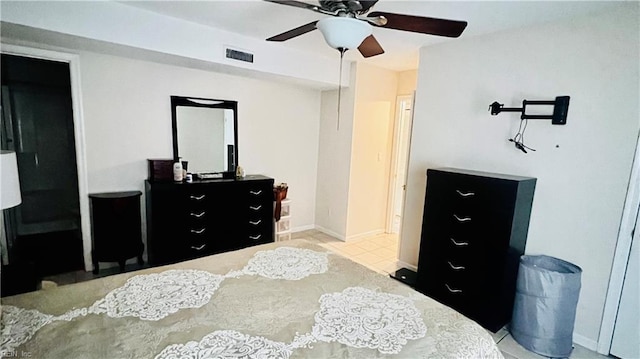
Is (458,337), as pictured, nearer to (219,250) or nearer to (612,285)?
(612,285)

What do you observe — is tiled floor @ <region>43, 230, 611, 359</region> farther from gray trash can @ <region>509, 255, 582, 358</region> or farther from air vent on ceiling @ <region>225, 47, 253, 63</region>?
air vent on ceiling @ <region>225, 47, 253, 63</region>

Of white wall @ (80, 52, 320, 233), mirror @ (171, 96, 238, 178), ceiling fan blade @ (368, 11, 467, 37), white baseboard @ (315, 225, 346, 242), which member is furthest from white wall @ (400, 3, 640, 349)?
mirror @ (171, 96, 238, 178)

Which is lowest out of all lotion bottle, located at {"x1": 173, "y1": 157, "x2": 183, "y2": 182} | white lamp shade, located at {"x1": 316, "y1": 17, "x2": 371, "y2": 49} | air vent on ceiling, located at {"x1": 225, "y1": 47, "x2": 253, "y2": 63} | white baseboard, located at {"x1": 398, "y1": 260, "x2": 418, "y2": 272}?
white baseboard, located at {"x1": 398, "y1": 260, "x2": 418, "y2": 272}

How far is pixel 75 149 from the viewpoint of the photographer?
9.87 ft

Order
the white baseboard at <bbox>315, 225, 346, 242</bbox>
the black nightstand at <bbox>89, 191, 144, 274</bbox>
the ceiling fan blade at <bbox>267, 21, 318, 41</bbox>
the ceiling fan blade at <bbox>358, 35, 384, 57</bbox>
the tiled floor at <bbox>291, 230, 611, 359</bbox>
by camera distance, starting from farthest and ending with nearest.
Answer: the white baseboard at <bbox>315, 225, 346, 242</bbox> < the black nightstand at <bbox>89, 191, 144, 274</bbox> < the tiled floor at <bbox>291, 230, 611, 359</bbox> < the ceiling fan blade at <bbox>358, 35, 384, 57</bbox> < the ceiling fan blade at <bbox>267, 21, 318, 41</bbox>

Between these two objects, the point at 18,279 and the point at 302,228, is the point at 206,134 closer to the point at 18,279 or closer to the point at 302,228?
the point at 302,228

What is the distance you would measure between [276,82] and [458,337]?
3.64 meters

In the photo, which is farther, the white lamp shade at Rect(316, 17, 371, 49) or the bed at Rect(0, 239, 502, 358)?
the white lamp shade at Rect(316, 17, 371, 49)

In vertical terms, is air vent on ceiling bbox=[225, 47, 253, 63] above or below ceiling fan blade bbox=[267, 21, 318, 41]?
above

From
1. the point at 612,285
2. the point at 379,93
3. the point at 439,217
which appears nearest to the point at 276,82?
the point at 379,93

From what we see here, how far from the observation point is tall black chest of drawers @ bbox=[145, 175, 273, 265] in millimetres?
3115

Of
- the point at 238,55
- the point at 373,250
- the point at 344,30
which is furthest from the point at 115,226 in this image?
the point at 373,250

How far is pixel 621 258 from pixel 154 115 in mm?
4309

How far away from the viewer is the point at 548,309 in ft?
7.11
